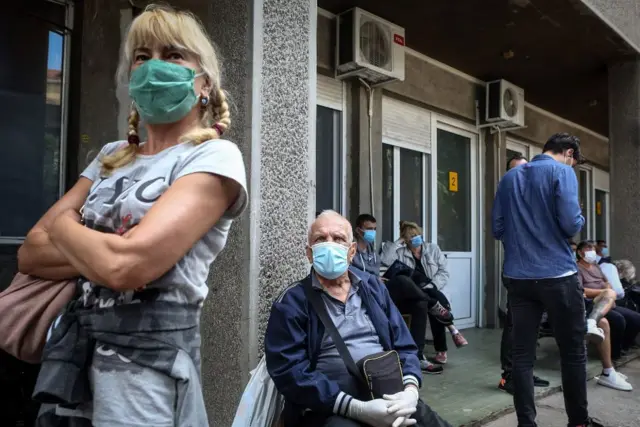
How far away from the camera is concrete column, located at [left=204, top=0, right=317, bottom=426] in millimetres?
2828

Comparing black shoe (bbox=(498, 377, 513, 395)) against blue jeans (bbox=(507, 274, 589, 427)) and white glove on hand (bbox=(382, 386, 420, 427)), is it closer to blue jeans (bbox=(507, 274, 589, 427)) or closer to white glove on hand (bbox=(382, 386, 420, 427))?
blue jeans (bbox=(507, 274, 589, 427))

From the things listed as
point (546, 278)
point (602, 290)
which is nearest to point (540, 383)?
point (602, 290)

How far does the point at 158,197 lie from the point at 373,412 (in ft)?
4.76

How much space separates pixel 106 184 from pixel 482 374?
15.4 feet

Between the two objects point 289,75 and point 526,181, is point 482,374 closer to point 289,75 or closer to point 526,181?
point 526,181

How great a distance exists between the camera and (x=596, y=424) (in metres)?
3.80

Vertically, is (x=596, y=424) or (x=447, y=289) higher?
(x=447, y=289)

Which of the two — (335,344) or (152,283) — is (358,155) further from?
(152,283)

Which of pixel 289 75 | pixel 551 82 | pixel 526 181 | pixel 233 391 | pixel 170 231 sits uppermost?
pixel 551 82

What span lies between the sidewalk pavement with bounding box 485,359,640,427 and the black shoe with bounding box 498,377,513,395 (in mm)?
230

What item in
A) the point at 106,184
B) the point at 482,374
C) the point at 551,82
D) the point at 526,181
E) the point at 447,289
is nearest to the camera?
the point at 106,184

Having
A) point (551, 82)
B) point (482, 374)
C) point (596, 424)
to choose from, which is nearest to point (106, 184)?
point (596, 424)

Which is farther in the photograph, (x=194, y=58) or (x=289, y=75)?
(x=289, y=75)

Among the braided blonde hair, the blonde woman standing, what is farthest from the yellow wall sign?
the blonde woman standing
